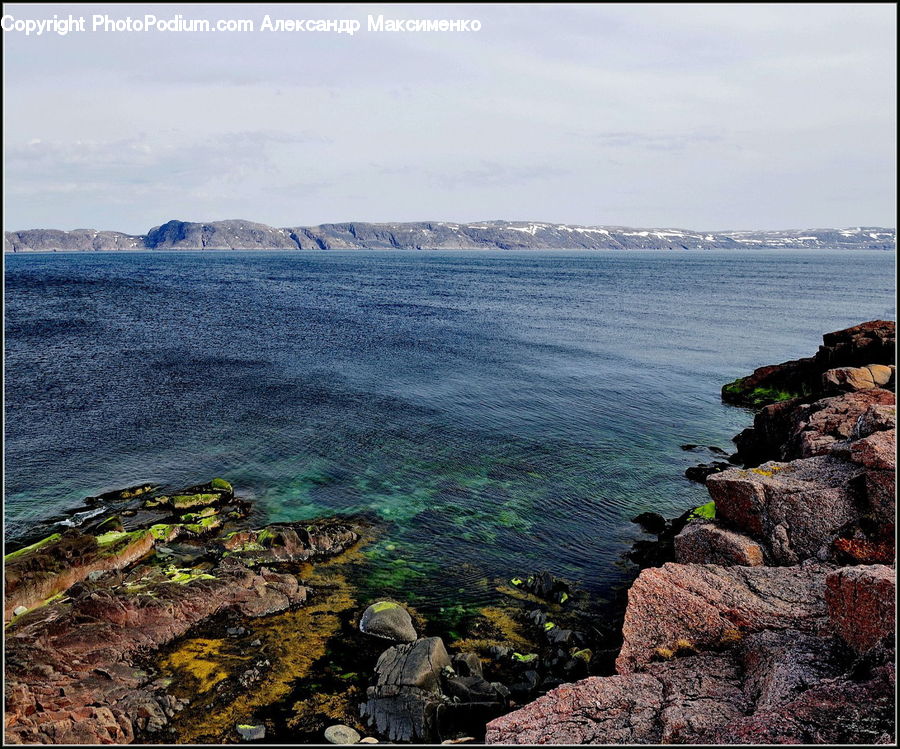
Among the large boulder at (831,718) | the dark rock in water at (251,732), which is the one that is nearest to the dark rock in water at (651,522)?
the large boulder at (831,718)

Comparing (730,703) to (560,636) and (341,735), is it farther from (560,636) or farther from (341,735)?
(341,735)

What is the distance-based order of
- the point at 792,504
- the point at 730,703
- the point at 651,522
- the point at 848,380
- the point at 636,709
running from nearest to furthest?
1. the point at 730,703
2. the point at 636,709
3. the point at 792,504
4. the point at 651,522
5. the point at 848,380

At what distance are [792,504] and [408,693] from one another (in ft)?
39.3

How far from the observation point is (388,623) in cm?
1744

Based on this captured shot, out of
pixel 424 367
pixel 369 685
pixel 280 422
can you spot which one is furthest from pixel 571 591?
pixel 424 367

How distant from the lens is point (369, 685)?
15.2 metres

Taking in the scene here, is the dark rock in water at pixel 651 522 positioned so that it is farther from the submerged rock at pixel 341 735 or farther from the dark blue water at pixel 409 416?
the submerged rock at pixel 341 735

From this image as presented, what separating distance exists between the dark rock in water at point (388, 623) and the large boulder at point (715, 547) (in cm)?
858

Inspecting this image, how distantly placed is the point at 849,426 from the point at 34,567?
29.9 meters

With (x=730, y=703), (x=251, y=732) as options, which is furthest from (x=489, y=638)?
(x=730, y=703)

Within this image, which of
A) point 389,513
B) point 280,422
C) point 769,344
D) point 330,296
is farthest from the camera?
point 330,296

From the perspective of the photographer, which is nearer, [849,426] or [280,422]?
[849,426]

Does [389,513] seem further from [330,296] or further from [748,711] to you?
[330,296]

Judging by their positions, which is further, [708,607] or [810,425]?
[810,425]
